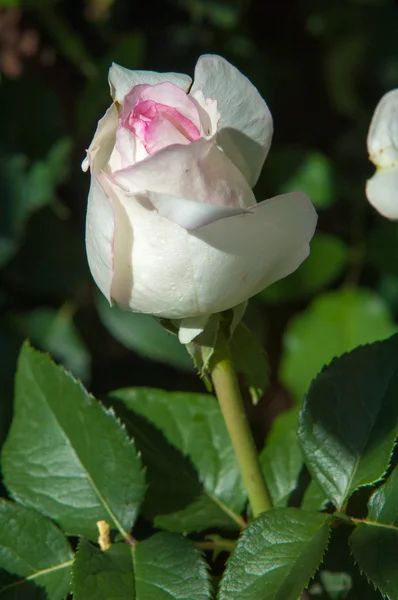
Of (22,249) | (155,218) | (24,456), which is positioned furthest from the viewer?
(22,249)

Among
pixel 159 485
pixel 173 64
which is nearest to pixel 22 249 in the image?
pixel 173 64

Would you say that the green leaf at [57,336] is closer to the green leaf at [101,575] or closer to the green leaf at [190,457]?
the green leaf at [190,457]

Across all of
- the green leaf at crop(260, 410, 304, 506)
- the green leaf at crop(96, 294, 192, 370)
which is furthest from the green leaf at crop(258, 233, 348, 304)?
the green leaf at crop(260, 410, 304, 506)

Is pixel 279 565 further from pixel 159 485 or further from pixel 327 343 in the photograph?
pixel 327 343

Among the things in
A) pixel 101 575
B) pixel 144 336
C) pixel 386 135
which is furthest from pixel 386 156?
pixel 144 336

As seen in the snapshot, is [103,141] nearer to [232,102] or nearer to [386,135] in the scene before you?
[232,102]

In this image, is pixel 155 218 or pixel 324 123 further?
pixel 324 123
